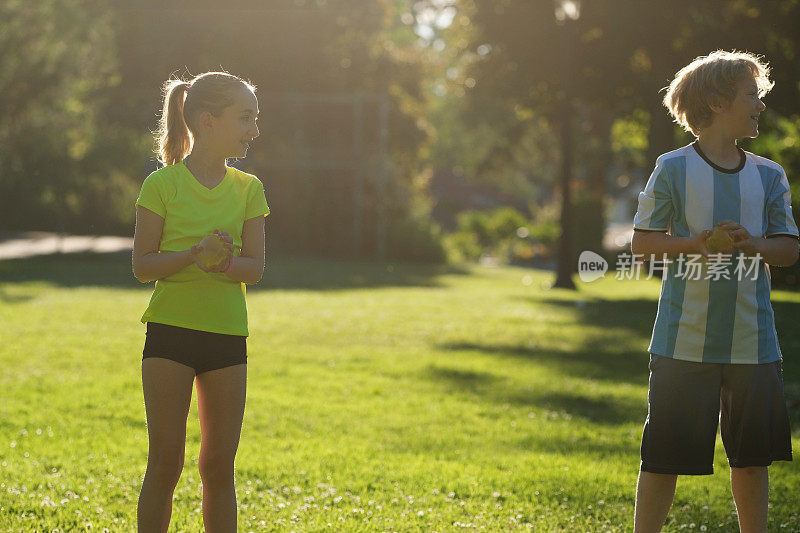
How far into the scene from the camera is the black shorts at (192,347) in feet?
11.9

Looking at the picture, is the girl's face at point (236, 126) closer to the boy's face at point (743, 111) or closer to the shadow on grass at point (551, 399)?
the boy's face at point (743, 111)

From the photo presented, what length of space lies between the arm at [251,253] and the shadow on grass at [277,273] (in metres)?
15.6

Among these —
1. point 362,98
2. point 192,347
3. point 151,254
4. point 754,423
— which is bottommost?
point 754,423

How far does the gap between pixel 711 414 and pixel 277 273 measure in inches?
941

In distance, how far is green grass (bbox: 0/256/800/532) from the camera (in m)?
5.46

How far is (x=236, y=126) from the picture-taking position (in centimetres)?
375

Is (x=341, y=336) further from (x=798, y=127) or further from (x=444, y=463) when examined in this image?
(x=798, y=127)

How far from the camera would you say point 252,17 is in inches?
1460

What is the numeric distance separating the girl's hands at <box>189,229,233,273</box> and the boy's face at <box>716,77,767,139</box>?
6.00ft

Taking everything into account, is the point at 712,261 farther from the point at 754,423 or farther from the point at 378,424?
the point at 378,424

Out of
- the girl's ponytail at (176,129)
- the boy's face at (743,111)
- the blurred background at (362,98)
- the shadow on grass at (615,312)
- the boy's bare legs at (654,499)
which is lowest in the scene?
the shadow on grass at (615,312)

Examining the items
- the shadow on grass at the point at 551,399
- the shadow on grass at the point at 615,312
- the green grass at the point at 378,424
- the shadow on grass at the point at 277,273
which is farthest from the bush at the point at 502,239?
the shadow on grass at the point at 551,399

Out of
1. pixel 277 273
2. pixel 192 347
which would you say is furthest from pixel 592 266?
pixel 277 273

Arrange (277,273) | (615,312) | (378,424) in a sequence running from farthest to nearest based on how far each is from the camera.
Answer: (277,273), (615,312), (378,424)
